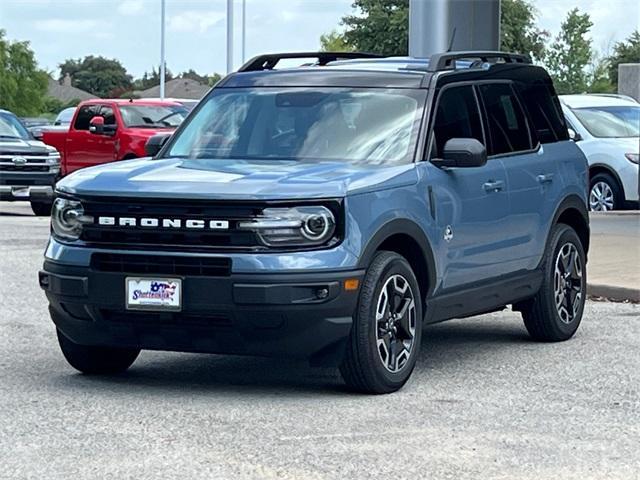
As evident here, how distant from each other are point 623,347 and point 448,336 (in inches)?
48.6

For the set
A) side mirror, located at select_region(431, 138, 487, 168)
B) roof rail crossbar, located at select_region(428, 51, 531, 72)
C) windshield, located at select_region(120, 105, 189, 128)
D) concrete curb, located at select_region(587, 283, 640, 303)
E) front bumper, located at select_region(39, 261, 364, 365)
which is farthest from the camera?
windshield, located at select_region(120, 105, 189, 128)

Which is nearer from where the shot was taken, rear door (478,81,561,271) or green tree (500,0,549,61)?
rear door (478,81,561,271)

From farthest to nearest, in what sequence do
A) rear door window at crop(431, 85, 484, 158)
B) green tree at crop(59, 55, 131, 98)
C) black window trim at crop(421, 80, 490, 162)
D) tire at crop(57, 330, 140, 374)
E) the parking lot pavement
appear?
green tree at crop(59, 55, 131, 98), the parking lot pavement, rear door window at crop(431, 85, 484, 158), black window trim at crop(421, 80, 490, 162), tire at crop(57, 330, 140, 374)

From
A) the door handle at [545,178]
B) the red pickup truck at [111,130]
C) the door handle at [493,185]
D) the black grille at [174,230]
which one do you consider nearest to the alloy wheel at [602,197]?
the red pickup truck at [111,130]

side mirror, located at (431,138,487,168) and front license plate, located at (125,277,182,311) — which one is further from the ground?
side mirror, located at (431,138,487,168)

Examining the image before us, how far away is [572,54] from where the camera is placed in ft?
275

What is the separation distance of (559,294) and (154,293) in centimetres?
351

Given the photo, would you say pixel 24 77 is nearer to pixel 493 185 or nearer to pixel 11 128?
pixel 11 128

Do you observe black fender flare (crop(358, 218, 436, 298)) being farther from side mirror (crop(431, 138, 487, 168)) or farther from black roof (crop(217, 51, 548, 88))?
black roof (crop(217, 51, 548, 88))

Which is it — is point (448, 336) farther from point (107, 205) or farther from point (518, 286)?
point (107, 205)

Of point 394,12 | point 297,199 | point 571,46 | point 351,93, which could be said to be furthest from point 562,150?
point 571,46

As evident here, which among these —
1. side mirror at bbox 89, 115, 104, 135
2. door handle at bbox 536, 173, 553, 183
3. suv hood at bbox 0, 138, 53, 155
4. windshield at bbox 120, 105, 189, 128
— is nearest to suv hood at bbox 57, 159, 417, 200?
door handle at bbox 536, 173, 553, 183

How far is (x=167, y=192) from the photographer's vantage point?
26.2 ft

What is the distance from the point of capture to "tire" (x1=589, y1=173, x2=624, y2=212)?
21.7 meters
